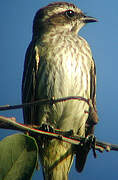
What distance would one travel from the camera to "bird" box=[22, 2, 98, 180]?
2189 mm

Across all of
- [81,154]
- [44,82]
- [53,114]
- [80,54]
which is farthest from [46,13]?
[81,154]

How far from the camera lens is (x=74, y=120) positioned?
2.29 meters

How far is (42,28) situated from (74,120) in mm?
940

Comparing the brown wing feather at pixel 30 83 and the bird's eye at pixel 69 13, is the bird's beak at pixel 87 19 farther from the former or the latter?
the brown wing feather at pixel 30 83

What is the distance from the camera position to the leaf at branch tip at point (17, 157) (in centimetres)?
77

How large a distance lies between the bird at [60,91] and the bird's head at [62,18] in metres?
0.17

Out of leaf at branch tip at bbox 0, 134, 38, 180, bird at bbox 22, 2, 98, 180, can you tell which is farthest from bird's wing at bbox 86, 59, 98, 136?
leaf at branch tip at bbox 0, 134, 38, 180

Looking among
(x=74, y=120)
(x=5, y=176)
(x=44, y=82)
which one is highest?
(x=44, y=82)

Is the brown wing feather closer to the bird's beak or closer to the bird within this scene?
the bird

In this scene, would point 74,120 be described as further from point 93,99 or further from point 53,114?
point 93,99

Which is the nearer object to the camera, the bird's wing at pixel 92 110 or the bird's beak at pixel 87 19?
the bird's wing at pixel 92 110

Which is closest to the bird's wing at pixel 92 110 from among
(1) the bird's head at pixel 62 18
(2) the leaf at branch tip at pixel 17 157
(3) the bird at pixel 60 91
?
(3) the bird at pixel 60 91

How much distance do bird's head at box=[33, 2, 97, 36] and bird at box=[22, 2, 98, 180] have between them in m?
0.17

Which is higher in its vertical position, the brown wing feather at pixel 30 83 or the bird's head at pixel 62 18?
the bird's head at pixel 62 18
